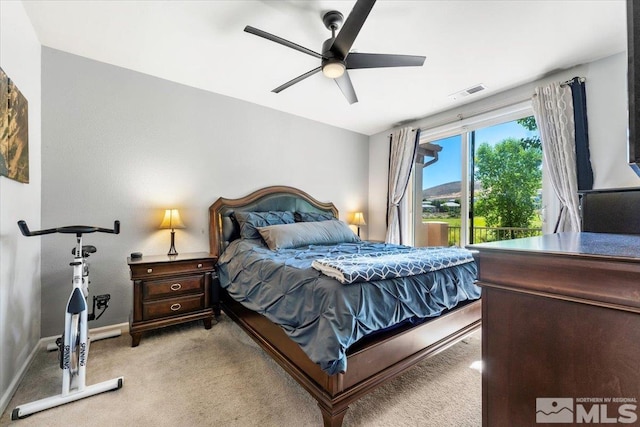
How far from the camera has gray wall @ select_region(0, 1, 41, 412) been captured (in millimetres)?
1599

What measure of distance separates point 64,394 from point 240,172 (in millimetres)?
2510

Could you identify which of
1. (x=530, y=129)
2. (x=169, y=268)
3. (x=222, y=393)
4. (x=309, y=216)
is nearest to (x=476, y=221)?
(x=530, y=129)

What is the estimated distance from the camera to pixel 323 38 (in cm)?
224

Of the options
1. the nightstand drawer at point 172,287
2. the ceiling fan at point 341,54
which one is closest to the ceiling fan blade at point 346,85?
the ceiling fan at point 341,54

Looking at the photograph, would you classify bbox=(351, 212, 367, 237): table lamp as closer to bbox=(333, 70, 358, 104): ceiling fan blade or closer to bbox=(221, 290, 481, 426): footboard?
bbox=(333, 70, 358, 104): ceiling fan blade

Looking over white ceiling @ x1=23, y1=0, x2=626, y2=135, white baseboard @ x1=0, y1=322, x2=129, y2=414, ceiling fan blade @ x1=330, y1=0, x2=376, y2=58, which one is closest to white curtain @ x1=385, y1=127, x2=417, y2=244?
white ceiling @ x1=23, y1=0, x2=626, y2=135

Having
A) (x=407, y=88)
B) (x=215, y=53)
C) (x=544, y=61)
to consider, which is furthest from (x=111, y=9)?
(x=544, y=61)

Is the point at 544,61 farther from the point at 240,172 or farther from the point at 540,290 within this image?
the point at 240,172

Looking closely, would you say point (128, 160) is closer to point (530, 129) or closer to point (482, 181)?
point (482, 181)

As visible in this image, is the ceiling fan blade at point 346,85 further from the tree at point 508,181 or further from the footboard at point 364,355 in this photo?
the tree at point 508,181

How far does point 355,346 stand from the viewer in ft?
4.70

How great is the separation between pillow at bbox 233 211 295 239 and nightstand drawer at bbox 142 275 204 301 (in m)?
0.68

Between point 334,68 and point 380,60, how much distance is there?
1.20 ft

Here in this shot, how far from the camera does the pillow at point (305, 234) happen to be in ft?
9.11
